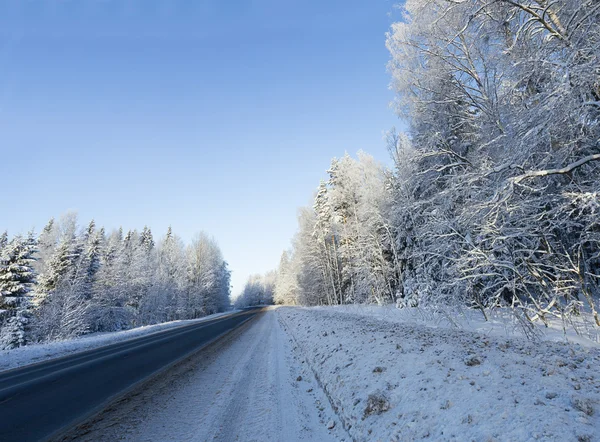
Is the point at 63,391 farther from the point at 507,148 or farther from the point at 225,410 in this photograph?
the point at 507,148

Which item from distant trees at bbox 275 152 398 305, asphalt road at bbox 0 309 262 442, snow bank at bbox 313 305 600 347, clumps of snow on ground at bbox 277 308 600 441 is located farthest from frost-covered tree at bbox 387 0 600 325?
distant trees at bbox 275 152 398 305

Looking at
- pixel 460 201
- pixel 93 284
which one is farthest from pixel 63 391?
pixel 93 284

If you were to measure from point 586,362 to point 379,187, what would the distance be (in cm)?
1691

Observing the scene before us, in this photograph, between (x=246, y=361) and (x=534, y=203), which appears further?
(x=246, y=361)

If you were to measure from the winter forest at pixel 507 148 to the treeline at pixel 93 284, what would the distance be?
26.4m

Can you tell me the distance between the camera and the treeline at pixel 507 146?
466cm

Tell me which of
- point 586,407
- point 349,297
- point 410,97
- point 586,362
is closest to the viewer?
point 586,407

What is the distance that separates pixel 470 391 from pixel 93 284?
128 ft

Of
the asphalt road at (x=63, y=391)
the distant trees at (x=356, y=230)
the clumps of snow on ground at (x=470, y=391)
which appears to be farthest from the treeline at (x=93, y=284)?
the clumps of snow on ground at (x=470, y=391)

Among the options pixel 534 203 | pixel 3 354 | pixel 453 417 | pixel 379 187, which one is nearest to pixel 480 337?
pixel 534 203

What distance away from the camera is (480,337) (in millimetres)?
6805

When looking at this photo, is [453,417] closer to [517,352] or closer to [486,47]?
[517,352]

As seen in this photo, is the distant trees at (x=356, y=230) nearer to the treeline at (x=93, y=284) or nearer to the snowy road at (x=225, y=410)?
the snowy road at (x=225, y=410)

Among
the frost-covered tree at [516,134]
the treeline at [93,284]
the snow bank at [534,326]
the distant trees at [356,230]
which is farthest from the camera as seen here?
the treeline at [93,284]
